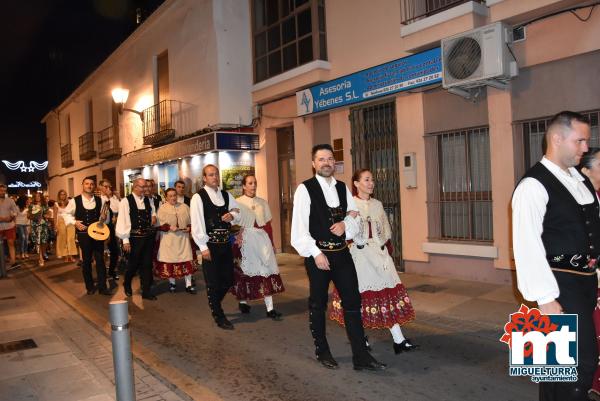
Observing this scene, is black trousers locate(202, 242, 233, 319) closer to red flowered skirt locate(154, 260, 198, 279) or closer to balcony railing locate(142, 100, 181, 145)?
red flowered skirt locate(154, 260, 198, 279)

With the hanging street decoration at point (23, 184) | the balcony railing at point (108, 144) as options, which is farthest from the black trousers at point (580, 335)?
the hanging street decoration at point (23, 184)

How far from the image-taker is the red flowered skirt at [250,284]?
7.09 m

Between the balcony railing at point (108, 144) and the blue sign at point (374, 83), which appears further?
the balcony railing at point (108, 144)

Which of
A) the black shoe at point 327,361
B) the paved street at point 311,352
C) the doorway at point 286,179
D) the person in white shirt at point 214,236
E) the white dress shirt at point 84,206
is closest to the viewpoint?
the paved street at point 311,352

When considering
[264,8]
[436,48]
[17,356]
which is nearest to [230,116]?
[264,8]

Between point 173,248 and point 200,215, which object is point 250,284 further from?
point 173,248

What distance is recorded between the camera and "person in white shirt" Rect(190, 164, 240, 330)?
6.41 m

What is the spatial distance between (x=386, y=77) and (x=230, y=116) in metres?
5.47

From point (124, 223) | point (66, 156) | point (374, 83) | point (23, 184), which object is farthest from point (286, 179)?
point (23, 184)

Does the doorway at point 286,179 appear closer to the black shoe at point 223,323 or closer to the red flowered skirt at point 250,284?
the red flowered skirt at point 250,284

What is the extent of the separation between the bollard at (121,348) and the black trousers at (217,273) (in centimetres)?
299

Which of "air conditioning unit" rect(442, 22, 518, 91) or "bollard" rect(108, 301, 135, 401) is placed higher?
"air conditioning unit" rect(442, 22, 518, 91)

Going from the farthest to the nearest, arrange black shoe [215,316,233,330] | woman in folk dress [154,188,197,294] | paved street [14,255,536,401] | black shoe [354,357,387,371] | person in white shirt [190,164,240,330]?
woman in folk dress [154,188,197,294]
black shoe [215,316,233,330]
person in white shirt [190,164,240,330]
black shoe [354,357,387,371]
paved street [14,255,536,401]

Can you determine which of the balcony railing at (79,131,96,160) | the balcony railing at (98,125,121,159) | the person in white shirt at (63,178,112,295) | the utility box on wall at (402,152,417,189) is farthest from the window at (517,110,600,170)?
the balcony railing at (79,131,96,160)
